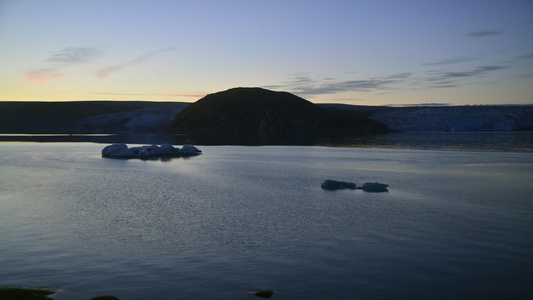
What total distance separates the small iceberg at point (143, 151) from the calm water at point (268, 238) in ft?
37.3

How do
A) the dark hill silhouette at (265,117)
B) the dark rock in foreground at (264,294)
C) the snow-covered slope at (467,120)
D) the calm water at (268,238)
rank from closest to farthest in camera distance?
the dark rock in foreground at (264,294) → the calm water at (268,238) → the snow-covered slope at (467,120) → the dark hill silhouette at (265,117)

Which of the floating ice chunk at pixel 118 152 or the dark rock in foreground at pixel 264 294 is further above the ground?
the floating ice chunk at pixel 118 152

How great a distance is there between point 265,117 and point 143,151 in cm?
5407

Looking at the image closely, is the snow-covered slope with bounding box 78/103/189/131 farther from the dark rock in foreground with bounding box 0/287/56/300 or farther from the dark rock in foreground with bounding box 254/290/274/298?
the dark rock in foreground with bounding box 254/290/274/298

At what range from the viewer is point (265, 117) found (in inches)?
3194

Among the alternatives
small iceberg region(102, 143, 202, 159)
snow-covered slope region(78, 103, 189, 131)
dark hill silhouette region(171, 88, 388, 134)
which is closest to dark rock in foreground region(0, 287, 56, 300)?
small iceberg region(102, 143, 202, 159)

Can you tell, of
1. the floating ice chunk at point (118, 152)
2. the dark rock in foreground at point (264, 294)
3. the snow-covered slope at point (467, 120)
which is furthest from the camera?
the snow-covered slope at point (467, 120)

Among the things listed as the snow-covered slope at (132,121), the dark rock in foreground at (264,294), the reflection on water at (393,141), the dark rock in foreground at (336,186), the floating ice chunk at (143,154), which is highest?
the snow-covered slope at (132,121)

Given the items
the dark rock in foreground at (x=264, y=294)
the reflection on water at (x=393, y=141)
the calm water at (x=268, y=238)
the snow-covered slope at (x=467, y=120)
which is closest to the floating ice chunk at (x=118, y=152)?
the calm water at (x=268, y=238)

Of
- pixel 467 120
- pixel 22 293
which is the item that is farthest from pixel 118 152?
pixel 467 120

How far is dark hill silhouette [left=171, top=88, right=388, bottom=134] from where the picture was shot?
257ft

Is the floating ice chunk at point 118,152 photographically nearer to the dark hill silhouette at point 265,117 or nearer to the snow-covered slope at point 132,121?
the dark hill silhouette at point 265,117

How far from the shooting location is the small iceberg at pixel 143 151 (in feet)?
90.8

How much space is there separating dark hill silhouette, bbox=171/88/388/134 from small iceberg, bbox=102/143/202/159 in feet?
158
